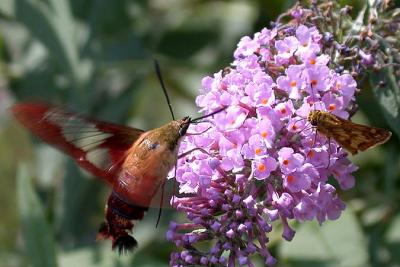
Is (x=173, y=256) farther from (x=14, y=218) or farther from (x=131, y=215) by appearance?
(x=14, y=218)

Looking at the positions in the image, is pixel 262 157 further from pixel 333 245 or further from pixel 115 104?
pixel 115 104

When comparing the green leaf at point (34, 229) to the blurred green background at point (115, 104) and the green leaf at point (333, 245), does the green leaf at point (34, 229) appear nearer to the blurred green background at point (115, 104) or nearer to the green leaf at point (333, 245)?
the blurred green background at point (115, 104)

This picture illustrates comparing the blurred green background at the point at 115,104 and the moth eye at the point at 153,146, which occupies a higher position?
the blurred green background at the point at 115,104

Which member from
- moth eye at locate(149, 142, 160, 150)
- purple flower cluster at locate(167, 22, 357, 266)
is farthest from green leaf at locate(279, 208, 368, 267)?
moth eye at locate(149, 142, 160, 150)

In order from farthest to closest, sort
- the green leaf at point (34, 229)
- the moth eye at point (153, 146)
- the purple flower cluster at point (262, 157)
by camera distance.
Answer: the green leaf at point (34, 229) < the moth eye at point (153, 146) < the purple flower cluster at point (262, 157)

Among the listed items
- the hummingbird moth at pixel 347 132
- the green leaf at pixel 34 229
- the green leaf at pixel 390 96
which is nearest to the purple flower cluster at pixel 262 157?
the hummingbird moth at pixel 347 132

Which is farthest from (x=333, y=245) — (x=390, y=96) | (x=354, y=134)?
(x=354, y=134)
